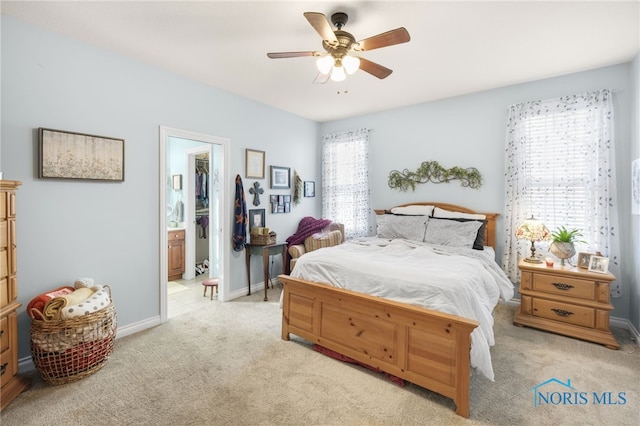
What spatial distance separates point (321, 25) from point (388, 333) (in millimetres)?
2157

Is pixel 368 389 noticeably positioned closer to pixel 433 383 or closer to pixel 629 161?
pixel 433 383

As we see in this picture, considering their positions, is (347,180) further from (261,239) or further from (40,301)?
(40,301)

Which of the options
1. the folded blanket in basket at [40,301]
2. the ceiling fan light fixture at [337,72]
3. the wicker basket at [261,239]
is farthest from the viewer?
the wicker basket at [261,239]

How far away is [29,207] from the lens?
89.4 inches

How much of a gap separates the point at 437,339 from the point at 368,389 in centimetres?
62

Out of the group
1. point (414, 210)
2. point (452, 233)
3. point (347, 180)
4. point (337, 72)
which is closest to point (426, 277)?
point (452, 233)

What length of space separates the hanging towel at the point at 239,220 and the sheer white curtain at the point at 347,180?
1828 mm

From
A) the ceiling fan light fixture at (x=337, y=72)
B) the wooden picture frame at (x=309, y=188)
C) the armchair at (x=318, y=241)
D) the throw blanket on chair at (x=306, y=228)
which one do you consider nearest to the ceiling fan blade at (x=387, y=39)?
the ceiling fan light fixture at (x=337, y=72)

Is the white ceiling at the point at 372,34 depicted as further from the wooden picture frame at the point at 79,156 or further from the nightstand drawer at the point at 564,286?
the nightstand drawer at the point at 564,286

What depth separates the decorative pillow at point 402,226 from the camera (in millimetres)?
3703

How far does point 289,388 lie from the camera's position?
2.05m

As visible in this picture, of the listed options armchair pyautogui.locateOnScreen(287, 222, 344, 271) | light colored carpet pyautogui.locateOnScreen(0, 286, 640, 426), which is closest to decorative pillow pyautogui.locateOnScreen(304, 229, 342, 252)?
armchair pyautogui.locateOnScreen(287, 222, 344, 271)

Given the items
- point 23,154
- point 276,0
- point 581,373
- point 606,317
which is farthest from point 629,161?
point 23,154

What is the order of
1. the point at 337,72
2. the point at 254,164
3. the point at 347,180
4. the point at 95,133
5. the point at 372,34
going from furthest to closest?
the point at 347,180 < the point at 254,164 < the point at 95,133 < the point at 372,34 < the point at 337,72
